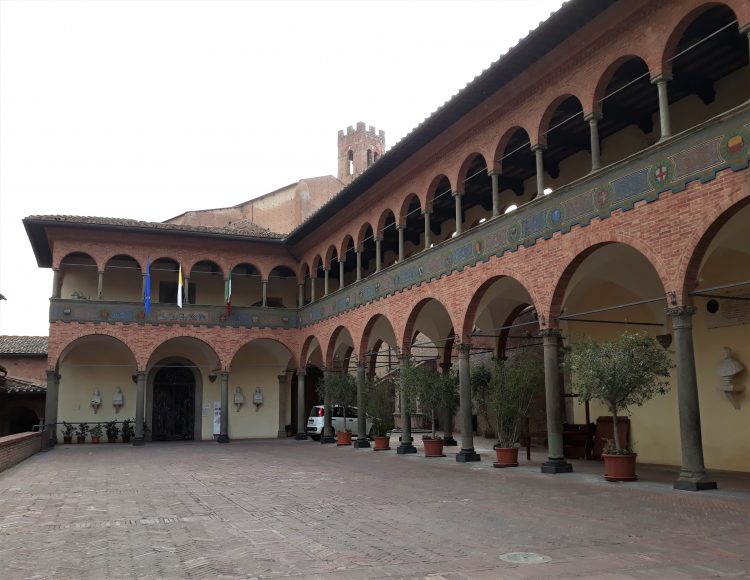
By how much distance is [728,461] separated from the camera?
13.1 meters

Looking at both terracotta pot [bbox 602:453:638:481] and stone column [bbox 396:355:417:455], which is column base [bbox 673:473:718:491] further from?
stone column [bbox 396:355:417:455]

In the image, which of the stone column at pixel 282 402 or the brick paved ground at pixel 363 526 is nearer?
the brick paved ground at pixel 363 526

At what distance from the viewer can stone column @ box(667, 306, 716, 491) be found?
31.8 ft

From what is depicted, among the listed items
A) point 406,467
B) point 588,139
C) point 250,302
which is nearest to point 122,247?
point 250,302

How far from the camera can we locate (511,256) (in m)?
13.8

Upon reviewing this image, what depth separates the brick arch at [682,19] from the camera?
9.32 metres

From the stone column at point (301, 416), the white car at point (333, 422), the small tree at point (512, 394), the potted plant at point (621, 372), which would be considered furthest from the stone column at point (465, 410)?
the stone column at point (301, 416)

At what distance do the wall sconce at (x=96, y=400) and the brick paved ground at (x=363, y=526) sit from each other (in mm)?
12446

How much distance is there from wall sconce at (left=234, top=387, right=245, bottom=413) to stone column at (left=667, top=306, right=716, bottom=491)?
19.9 m

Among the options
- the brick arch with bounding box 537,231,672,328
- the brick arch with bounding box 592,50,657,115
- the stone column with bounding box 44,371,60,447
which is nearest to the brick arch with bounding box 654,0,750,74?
the brick arch with bounding box 592,50,657,115

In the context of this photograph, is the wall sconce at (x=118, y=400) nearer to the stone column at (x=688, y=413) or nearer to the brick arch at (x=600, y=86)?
the brick arch at (x=600, y=86)

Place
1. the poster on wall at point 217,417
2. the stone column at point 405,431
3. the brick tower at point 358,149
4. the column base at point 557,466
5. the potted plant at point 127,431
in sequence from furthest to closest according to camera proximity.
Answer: the brick tower at point 358,149 < the poster on wall at point 217,417 < the potted plant at point 127,431 < the stone column at point 405,431 < the column base at point 557,466

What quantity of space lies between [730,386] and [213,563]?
1086 cm

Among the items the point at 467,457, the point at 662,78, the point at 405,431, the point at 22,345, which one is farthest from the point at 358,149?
the point at 662,78
